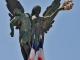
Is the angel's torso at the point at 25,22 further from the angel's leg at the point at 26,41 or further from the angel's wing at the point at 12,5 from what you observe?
the angel's wing at the point at 12,5

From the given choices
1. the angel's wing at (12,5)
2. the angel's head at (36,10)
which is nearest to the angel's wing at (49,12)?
the angel's head at (36,10)

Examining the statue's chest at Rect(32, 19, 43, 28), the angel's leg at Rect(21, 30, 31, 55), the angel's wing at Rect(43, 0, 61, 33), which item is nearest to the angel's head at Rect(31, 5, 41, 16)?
the statue's chest at Rect(32, 19, 43, 28)

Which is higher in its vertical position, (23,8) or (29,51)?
(23,8)

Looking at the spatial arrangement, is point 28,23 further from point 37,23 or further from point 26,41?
point 26,41

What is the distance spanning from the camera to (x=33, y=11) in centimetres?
2058

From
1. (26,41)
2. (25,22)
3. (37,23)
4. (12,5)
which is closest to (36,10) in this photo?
(37,23)

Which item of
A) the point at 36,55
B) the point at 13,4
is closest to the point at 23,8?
the point at 13,4

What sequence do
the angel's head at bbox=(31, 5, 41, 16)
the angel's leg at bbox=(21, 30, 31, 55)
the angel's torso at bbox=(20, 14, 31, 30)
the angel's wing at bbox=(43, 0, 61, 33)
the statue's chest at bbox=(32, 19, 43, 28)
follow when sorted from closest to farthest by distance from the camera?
1. the angel's leg at bbox=(21, 30, 31, 55)
2. the angel's torso at bbox=(20, 14, 31, 30)
3. the statue's chest at bbox=(32, 19, 43, 28)
4. the angel's head at bbox=(31, 5, 41, 16)
5. the angel's wing at bbox=(43, 0, 61, 33)

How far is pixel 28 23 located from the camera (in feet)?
66.6

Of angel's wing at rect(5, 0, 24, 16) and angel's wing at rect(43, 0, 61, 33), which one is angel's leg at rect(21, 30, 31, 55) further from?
angel's wing at rect(5, 0, 24, 16)

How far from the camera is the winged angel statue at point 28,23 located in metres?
20.1

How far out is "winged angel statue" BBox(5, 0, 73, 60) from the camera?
20.1 m

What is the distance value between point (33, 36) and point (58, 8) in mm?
1235

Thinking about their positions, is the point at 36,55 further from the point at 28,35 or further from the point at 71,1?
the point at 71,1
